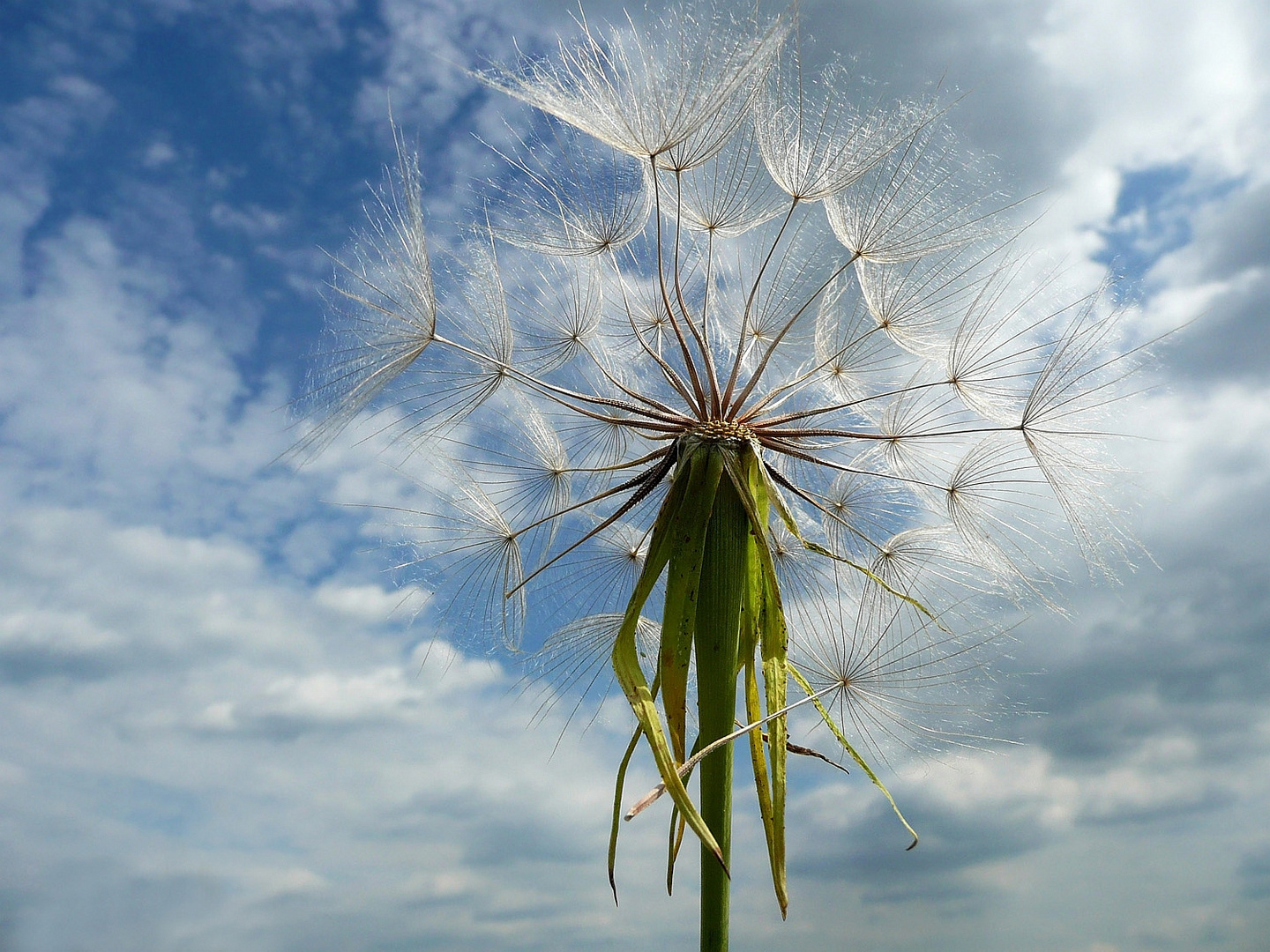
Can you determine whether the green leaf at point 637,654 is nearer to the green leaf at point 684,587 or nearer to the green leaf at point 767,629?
the green leaf at point 684,587

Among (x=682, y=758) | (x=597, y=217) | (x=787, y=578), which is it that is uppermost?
(x=597, y=217)

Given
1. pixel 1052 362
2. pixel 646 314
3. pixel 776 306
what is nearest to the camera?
pixel 1052 362

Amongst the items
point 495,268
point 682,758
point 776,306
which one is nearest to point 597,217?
point 495,268

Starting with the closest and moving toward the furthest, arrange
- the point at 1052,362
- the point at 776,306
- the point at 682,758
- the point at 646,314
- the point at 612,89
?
the point at 682,758 → the point at 612,89 → the point at 1052,362 → the point at 776,306 → the point at 646,314

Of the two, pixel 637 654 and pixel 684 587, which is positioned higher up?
pixel 684 587

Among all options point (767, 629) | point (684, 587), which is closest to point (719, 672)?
point (767, 629)

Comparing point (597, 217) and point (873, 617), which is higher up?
point (597, 217)

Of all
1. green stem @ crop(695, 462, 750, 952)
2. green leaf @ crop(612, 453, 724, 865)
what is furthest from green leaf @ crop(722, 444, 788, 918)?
green leaf @ crop(612, 453, 724, 865)

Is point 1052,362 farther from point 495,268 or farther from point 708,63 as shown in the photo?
point 495,268

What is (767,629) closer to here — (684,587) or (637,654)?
(684,587)

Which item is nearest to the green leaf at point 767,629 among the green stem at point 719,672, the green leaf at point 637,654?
the green stem at point 719,672
